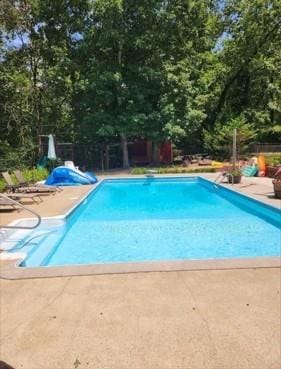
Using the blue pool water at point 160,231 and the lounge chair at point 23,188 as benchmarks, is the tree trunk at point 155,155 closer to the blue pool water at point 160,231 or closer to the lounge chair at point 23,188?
the blue pool water at point 160,231

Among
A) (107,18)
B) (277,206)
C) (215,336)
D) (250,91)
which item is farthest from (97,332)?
(250,91)

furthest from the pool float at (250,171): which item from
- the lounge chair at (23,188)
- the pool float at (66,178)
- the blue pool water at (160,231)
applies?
the lounge chair at (23,188)

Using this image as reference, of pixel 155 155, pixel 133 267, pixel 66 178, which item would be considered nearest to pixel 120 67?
pixel 155 155

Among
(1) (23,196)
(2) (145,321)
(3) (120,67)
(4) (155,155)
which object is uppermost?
(3) (120,67)

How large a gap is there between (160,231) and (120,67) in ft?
49.1

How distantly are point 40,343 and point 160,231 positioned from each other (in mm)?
5696

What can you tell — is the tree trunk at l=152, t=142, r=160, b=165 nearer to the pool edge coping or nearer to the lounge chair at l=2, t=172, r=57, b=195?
the lounge chair at l=2, t=172, r=57, b=195

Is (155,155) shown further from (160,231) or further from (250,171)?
(160,231)

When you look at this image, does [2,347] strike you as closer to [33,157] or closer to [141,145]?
[33,157]

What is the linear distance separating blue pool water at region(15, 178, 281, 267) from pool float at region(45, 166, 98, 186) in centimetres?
208

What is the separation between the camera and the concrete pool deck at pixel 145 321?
9.43 ft

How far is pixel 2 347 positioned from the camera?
10.1ft

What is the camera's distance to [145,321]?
346cm

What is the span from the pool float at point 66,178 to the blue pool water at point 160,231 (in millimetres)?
2081
